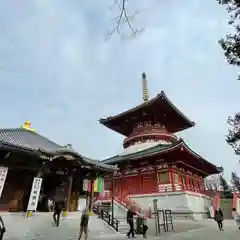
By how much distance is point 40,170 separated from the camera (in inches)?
648

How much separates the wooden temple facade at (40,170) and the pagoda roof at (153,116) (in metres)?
14.5

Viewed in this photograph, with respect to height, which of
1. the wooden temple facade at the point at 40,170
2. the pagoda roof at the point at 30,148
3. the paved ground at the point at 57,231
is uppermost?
the pagoda roof at the point at 30,148

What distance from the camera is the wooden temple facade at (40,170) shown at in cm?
1563

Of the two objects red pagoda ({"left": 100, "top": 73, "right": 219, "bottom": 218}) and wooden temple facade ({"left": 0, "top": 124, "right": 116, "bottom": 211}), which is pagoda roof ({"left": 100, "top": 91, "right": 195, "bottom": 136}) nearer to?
red pagoda ({"left": 100, "top": 73, "right": 219, "bottom": 218})

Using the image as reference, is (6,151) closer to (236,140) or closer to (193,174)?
(236,140)

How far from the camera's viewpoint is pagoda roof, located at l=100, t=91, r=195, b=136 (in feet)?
106

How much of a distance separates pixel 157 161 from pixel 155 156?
0.71 m

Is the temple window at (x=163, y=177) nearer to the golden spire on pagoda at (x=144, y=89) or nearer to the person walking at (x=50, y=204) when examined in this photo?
the person walking at (x=50, y=204)

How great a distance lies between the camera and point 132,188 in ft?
90.6

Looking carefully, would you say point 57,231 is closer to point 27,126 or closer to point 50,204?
point 50,204

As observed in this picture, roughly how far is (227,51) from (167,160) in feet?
61.4

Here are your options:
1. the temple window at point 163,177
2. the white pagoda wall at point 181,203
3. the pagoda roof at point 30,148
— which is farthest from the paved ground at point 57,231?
the temple window at point 163,177

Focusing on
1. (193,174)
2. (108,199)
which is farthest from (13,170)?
(193,174)

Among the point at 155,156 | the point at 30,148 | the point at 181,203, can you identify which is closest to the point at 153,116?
the point at 155,156
